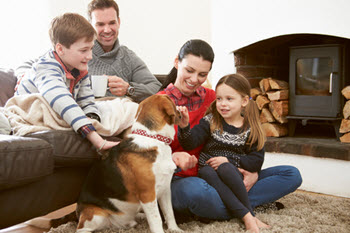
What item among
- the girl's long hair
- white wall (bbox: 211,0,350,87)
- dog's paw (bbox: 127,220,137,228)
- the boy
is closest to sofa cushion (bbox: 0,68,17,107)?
the boy

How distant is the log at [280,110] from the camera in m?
2.60

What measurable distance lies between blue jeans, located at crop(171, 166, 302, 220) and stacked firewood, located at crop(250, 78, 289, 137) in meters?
0.98

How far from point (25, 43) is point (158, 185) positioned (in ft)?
8.16

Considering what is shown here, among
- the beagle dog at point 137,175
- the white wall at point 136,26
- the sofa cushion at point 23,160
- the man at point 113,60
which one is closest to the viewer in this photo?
the sofa cushion at point 23,160

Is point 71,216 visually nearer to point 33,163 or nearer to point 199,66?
point 33,163

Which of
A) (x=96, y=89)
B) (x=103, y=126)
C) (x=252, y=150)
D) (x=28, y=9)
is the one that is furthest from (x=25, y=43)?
(x=252, y=150)

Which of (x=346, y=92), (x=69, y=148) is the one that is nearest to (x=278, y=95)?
(x=346, y=92)

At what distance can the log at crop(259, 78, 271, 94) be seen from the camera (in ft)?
8.79

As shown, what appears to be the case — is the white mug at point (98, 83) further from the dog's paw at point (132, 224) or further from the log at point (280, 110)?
the log at point (280, 110)

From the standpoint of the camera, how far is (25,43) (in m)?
3.17

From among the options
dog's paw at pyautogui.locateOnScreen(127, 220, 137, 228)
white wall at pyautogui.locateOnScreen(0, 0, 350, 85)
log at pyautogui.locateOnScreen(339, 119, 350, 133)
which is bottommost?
dog's paw at pyautogui.locateOnScreen(127, 220, 137, 228)

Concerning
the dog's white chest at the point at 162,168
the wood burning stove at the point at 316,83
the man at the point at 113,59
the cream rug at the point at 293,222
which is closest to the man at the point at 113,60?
the man at the point at 113,59

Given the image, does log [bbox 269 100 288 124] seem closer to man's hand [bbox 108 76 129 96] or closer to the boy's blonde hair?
man's hand [bbox 108 76 129 96]

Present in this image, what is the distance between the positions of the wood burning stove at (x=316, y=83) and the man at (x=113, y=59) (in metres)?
1.13
